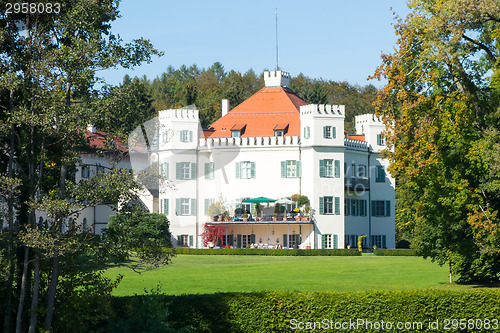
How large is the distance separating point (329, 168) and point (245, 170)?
260 inches

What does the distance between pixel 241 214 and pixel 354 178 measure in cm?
942

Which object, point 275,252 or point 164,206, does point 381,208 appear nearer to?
point 275,252

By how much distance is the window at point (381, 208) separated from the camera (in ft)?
186

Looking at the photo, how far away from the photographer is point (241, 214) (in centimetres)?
5378

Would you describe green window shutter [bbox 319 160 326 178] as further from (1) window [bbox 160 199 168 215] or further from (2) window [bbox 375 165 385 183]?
(1) window [bbox 160 199 168 215]

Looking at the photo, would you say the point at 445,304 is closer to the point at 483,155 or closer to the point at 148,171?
the point at 483,155

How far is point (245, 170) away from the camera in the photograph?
54781mm

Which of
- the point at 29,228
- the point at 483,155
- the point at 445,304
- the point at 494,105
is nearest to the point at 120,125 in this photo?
the point at 29,228

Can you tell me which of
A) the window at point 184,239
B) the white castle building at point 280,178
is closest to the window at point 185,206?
the white castle building at point 280,178

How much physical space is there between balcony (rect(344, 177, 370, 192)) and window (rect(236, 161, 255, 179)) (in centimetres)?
731

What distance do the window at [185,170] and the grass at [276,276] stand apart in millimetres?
13544

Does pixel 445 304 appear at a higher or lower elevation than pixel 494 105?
lower

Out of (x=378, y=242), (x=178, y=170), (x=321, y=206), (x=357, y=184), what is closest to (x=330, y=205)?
(x=321, y=206)

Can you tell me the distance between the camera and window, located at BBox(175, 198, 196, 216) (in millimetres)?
55156
